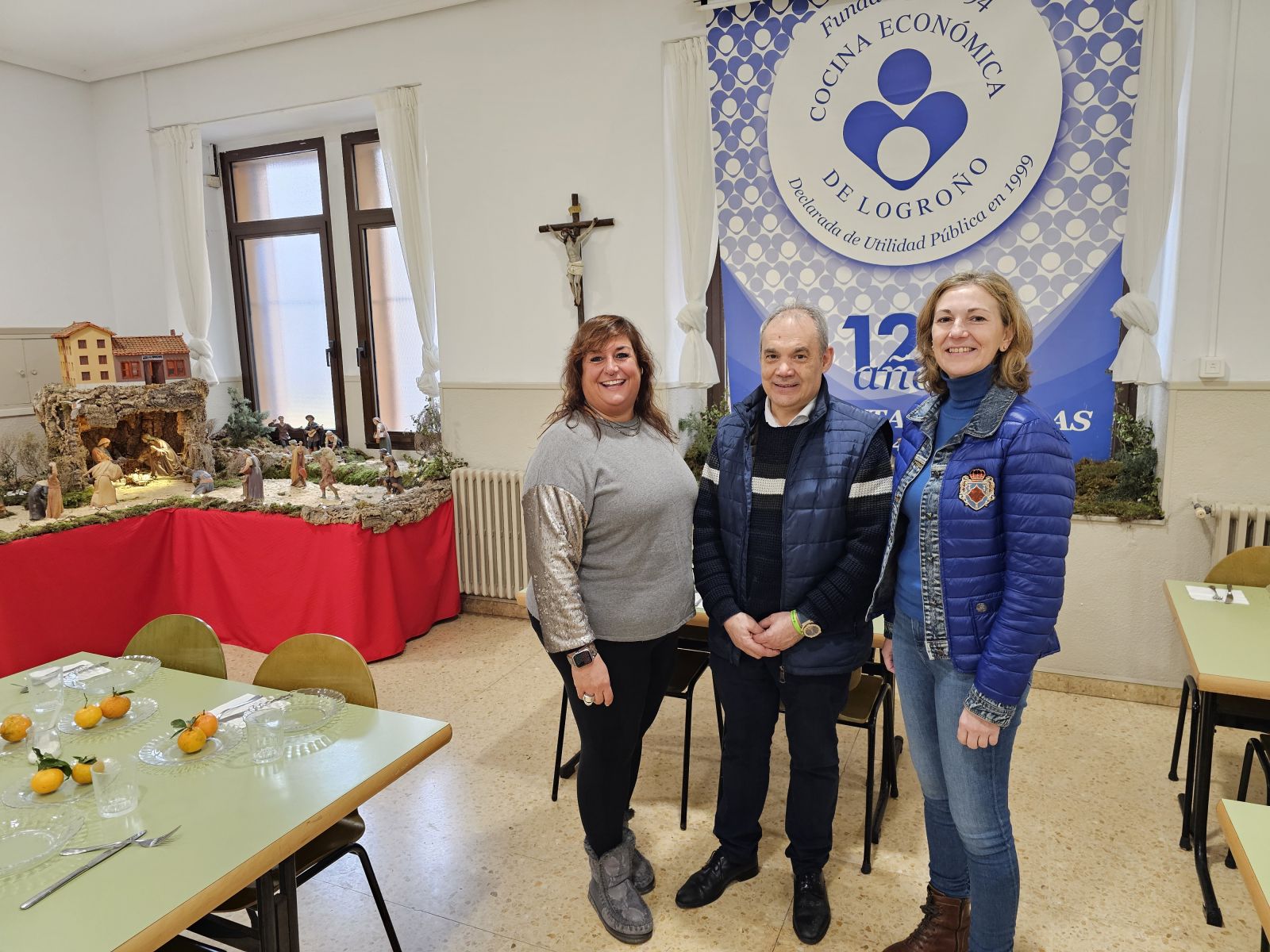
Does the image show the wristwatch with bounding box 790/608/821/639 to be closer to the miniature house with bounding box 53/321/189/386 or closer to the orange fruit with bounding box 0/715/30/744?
the orange fruit with bounding box 0/715/30/744

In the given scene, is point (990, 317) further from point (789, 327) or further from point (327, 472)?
point (327, 472)

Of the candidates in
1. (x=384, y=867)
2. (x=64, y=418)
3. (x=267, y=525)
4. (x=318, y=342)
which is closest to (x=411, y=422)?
(x=318, y=342)

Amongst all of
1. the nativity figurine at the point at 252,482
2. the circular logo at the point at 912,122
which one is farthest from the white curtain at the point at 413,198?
the circular logo at the point at 912,122

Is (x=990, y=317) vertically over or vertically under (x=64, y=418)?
over

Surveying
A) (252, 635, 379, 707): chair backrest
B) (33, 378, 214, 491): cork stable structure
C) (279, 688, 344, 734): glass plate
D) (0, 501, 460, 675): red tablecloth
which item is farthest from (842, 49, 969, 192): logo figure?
(33, 378, 214, 491): cork stable structure

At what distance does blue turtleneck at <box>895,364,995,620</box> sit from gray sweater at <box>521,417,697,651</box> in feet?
1.81

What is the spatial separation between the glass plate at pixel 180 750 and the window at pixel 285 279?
3.95m

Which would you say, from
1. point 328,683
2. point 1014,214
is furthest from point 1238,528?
point 328,683

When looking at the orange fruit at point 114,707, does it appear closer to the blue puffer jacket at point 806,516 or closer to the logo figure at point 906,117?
the blue puffer jacket at point 806,516

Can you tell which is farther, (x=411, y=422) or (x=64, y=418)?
(x=411, y=422)

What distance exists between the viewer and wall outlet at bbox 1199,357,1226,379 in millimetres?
3229

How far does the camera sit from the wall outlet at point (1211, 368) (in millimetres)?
3229

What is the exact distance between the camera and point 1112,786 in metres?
2.88

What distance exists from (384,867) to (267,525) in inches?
84.0
